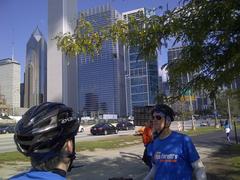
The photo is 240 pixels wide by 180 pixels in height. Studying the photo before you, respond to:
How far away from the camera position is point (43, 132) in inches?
78.5

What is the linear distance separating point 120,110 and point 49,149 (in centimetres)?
10705

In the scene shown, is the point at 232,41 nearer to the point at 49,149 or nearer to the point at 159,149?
the point at 159,149

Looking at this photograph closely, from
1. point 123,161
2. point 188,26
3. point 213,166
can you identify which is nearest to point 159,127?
point 188,26

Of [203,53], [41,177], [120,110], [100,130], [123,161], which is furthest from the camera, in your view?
[120,110]

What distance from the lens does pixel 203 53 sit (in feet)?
18.5

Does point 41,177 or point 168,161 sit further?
point 168,161

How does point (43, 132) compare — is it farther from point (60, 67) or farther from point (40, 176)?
point (60, 67)

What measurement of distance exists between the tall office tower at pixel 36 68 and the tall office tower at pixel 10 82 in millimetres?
5628

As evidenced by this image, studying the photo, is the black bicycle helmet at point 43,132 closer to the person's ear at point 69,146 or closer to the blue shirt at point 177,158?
the person's ear at point 69,146

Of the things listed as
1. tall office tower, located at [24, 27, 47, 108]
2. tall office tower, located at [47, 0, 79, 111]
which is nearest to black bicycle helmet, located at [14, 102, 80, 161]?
tall office tower, located at [47, 0, 79, 111]

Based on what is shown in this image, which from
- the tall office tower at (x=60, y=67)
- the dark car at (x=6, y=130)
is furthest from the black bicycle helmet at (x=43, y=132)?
the dark car at (x=6, y=130)

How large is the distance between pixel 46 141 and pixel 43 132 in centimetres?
5

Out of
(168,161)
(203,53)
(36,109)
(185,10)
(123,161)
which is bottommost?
(123,161)

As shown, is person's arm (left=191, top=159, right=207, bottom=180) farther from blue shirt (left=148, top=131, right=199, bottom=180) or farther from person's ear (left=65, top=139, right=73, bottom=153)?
person's ear (left=65, top=139, right=73, bottom=153)
